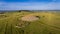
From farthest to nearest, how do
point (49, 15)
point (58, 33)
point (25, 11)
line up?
point (25, 11), point (49, 15), point (58, 33)

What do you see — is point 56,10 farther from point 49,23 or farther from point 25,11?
point 25,11

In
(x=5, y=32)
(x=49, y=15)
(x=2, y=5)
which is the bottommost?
(x=5, y=32)

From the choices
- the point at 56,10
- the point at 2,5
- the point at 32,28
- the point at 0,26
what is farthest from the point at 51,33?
the point at 2,5

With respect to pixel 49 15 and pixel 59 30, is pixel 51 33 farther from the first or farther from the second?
pixel 49 15

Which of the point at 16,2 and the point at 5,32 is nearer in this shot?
the point at 5,32

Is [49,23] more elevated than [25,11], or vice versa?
[25,11]

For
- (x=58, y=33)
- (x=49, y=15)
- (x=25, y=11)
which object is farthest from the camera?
(x=25, y=11)
